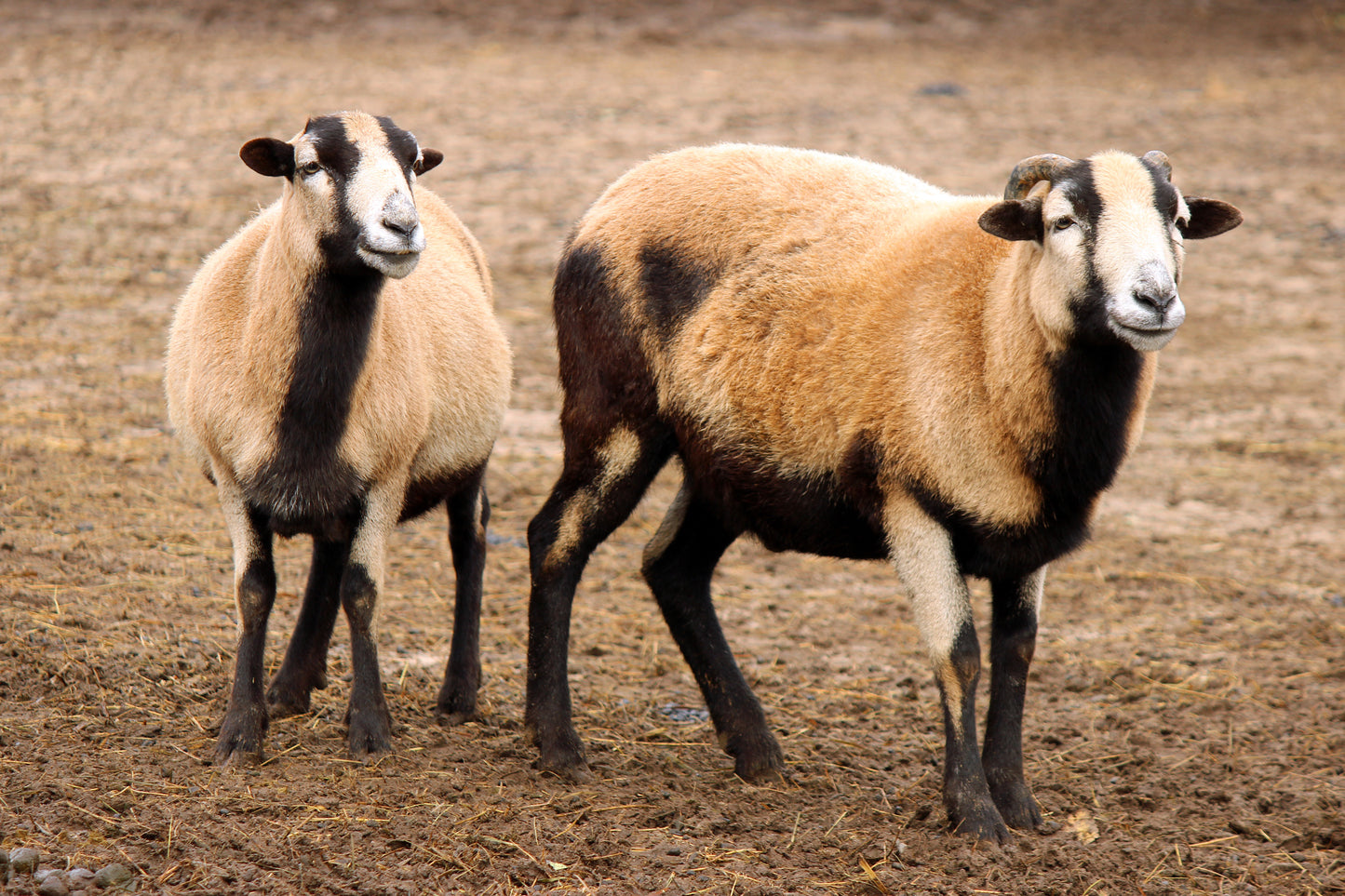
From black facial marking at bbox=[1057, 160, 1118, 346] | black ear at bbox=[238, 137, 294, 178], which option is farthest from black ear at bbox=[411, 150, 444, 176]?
black facial marking at bbox=[1057, 160, 1118, 346]

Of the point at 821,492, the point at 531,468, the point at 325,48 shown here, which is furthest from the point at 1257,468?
the point at 325,48

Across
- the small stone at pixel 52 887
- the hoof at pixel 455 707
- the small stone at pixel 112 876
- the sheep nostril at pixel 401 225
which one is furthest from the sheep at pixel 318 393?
the small stone at pixel 52 887

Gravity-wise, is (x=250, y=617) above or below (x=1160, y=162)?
below

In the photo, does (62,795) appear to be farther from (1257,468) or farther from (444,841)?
(1257,468)

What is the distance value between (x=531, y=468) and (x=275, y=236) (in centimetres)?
410

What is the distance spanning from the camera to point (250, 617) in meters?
5.55

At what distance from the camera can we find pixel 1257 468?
10.2m

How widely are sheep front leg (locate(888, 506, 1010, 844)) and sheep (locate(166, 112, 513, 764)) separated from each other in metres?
2.16

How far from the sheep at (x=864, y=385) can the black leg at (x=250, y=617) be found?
116 centimetres

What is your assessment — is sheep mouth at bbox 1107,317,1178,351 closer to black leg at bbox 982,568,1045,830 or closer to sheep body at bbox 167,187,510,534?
black leg at bbox 982,568,1045,830

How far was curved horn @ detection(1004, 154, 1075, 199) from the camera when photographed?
16.4 feet

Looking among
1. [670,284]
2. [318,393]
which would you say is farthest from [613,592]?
[318,393]

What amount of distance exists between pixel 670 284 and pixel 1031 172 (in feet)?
5.24

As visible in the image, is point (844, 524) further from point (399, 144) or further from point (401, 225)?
point (399, 144)
